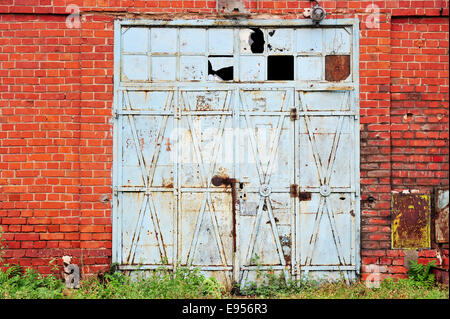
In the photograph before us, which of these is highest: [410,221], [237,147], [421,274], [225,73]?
[225,73]

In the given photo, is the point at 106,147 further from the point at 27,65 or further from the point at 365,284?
the point at 365,284

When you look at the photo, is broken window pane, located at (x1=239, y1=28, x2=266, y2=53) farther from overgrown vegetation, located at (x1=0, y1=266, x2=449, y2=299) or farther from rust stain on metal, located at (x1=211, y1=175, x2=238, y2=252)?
overgrown vegetation, located at (x1=0, y1=266, x2=449, y2=299)

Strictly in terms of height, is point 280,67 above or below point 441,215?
above

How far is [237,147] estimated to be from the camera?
5820 millimetres

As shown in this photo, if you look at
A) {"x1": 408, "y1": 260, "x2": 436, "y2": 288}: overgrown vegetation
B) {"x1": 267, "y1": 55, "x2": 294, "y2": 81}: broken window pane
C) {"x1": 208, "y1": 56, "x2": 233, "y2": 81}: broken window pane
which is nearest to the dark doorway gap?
{"x1": 208, "y1": 56, "x2": 233, "y2": 81}: broken window pane

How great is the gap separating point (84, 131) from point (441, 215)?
4.44 metres

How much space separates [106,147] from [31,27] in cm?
172

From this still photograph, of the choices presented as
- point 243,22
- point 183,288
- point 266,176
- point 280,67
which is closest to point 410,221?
point 266,176

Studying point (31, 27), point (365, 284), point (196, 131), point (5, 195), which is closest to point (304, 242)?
point (365, 284)

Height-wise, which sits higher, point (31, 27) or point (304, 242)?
point (31, 27)

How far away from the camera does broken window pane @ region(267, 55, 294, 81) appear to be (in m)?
5.87

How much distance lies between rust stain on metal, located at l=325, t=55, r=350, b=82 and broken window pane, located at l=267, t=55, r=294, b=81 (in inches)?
17.3

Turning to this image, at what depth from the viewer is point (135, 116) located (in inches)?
229

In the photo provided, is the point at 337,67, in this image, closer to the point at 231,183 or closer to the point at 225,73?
the point at 225,73
